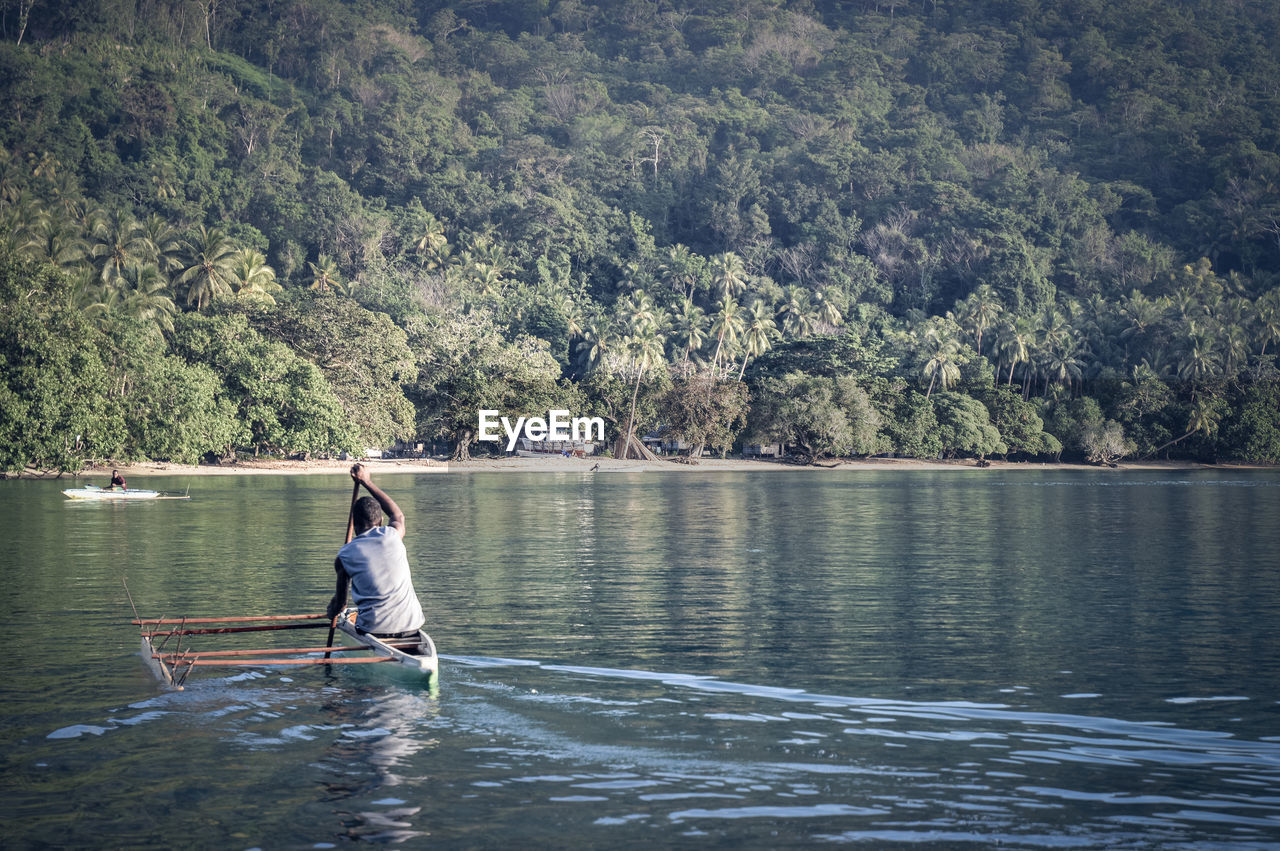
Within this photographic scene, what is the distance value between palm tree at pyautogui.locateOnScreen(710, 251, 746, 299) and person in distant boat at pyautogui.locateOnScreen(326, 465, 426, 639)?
16018 cm

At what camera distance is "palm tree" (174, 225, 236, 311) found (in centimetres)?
10506

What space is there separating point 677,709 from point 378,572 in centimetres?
407

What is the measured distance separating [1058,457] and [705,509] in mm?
85441

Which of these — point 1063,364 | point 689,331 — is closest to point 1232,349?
point 1063,364

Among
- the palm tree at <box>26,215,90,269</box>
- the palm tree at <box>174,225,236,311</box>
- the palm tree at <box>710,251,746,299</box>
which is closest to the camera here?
the palm tree at <box>26,215,90,269</box>

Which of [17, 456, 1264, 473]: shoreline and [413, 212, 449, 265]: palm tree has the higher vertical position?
[413, 212, 449, 265]: palm tree

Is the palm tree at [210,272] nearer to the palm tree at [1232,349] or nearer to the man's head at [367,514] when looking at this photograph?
the man's head at [367,514]

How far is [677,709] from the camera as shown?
46.4ft

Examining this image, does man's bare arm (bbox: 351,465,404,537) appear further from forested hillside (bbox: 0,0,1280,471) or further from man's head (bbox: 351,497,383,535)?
forested hillside (bbox: 0,0,1280,471)

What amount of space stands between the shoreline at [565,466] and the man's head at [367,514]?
206 ft

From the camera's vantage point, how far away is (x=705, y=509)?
180 ft

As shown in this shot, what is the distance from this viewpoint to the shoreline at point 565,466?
82438 mm

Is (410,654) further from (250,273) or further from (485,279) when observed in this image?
(485,279)

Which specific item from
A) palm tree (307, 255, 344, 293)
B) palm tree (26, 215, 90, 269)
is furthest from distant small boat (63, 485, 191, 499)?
palm tree (307, 255, 344, 293)
